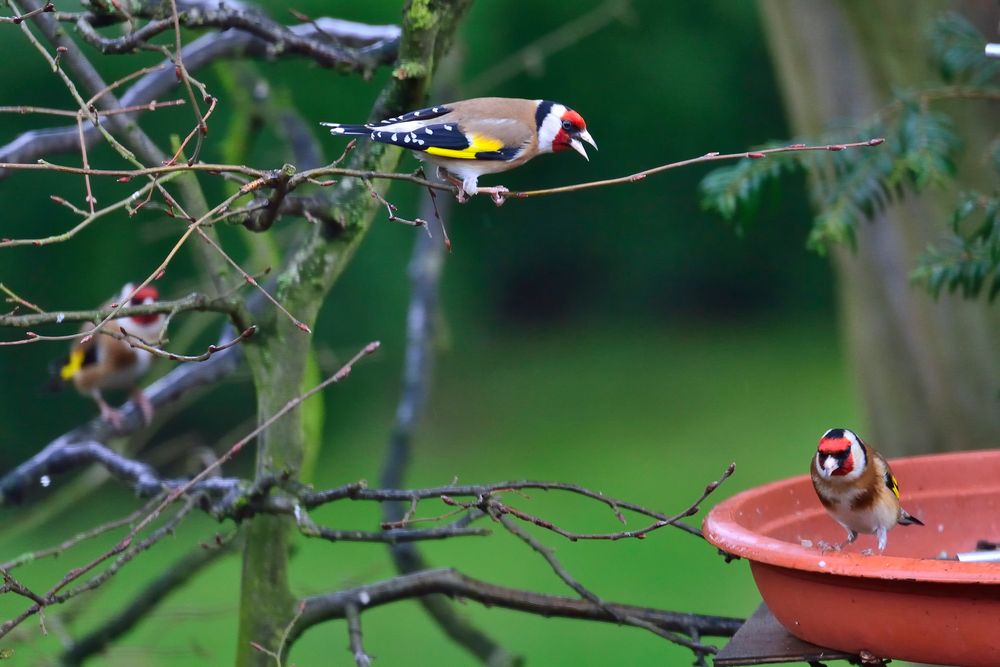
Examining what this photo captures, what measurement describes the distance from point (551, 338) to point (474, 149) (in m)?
5.60

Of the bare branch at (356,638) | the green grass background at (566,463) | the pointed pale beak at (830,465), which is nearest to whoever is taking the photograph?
the bare branch at (356,638)

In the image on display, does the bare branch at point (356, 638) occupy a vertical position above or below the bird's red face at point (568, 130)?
below

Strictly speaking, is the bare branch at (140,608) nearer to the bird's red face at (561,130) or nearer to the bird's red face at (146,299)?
the bird's red face at (146,299)

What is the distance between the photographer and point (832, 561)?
141 cm

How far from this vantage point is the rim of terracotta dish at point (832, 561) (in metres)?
1.32

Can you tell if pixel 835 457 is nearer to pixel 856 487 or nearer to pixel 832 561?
pixel 856 487

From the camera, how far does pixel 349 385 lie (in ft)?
20.6

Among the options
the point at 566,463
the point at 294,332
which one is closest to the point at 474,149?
the point at 294,332

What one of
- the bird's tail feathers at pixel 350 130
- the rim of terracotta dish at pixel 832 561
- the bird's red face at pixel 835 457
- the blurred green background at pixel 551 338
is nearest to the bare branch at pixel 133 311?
the bird's tail feathers at pixel 350 130

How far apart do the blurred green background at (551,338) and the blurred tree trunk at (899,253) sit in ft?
4.80

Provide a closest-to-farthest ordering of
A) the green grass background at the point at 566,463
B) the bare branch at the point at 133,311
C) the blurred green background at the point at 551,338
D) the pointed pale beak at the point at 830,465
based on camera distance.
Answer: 1. the bare branch at the point at 133,311
2. the pointed pale beak at the point at 830,465
3. the blurred green background at the point at 551,338
4. the green grass background at the point at 566,463

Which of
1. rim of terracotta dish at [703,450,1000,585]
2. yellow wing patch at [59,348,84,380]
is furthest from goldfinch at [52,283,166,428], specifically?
rim of terracotta dish at [703,450,1000,585]

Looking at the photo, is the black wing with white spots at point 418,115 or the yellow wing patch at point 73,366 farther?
the yellow wing patch at point 73,366

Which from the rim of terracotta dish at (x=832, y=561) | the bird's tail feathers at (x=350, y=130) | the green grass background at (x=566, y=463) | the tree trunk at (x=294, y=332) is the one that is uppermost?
the bird's tail feathers at (x=350, y=130)
